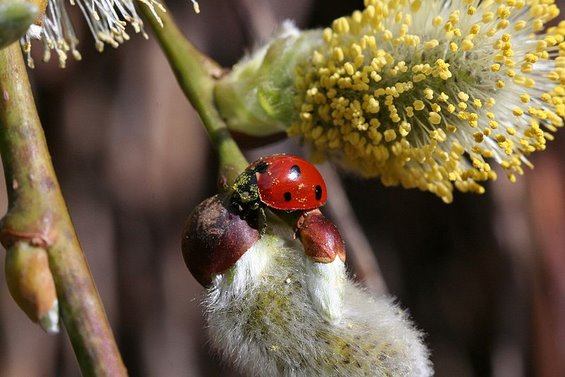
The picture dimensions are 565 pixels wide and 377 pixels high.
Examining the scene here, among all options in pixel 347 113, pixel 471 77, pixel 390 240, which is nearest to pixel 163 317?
pixel 390 240

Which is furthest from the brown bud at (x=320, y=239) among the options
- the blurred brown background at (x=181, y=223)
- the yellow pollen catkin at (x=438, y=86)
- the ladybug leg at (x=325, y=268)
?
the blurred brown background at (x=181, y=223)

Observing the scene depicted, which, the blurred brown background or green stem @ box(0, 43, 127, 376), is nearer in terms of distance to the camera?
green stem @ box(0, 43, 127, 376)

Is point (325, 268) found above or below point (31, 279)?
below

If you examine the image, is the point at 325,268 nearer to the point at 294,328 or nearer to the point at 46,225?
the point at 294,328

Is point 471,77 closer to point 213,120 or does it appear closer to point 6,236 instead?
point 213,120

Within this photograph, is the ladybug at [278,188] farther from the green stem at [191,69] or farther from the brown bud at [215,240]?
the green stem at [191,69]

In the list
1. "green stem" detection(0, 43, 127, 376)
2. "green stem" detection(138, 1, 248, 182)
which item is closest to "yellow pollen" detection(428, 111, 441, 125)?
"green stem" detection(138, 1, 248, 182)

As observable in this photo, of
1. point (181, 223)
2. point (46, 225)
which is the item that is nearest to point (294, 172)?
point (46, 225)

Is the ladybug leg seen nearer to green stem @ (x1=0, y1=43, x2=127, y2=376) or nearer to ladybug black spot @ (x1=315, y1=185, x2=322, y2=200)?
ladybug black spot @ (x1=315, y1=185, x2=322, y2=200)
